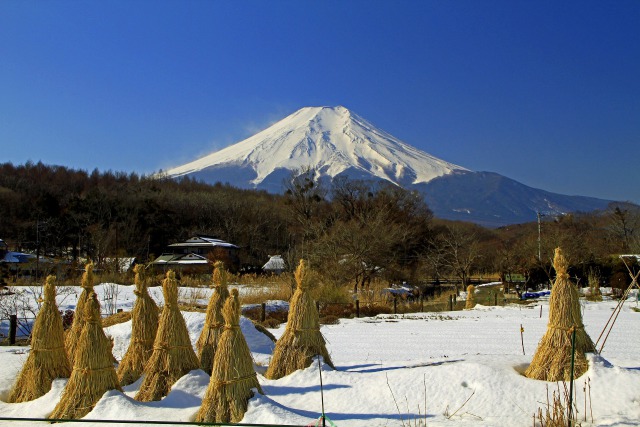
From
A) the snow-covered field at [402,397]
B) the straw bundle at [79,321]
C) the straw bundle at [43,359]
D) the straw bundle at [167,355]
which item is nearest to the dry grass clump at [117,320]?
the snow-covered field at [402,397]

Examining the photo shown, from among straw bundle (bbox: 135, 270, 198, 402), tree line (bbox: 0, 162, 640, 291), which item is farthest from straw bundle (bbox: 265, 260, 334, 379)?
tree line (bbox: 0, 162, 640, 291)

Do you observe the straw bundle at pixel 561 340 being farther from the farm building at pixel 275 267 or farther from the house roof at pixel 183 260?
the house roof at pixel 183 260

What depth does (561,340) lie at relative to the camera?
6199 mm

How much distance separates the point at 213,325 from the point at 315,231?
34.2 m

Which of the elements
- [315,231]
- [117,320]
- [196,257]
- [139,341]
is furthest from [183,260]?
[139,341]

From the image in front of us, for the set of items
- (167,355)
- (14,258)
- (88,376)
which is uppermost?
(14,258)

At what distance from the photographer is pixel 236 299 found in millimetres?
5516

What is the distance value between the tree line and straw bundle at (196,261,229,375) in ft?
67.7

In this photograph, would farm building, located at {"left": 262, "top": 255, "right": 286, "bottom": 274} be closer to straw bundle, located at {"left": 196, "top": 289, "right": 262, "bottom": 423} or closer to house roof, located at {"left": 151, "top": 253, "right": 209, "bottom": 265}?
house roof, located at {"left": 151, "top": 253, "right": 209, "bottom": 265}

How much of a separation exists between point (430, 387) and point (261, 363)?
3.34 metres

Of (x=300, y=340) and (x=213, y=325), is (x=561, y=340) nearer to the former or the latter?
(x=300, y=340)

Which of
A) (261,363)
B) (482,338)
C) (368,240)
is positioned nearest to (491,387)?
(261,363)

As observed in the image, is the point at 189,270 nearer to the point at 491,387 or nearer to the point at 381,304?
the point at 381,304

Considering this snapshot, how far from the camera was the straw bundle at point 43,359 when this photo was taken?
21.3 feet
